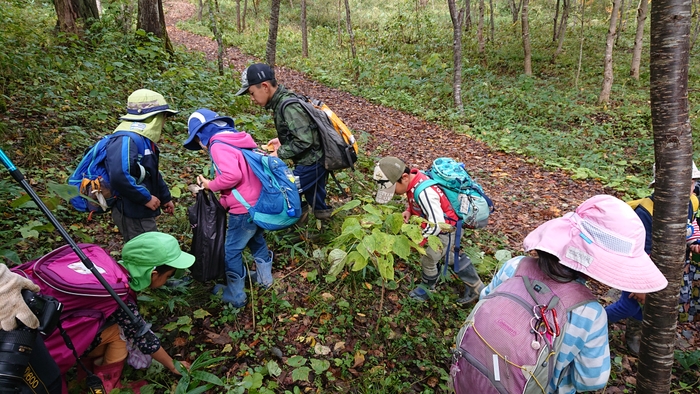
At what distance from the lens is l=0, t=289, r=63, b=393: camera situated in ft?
4.85

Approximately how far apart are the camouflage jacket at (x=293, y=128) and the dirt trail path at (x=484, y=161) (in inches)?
132

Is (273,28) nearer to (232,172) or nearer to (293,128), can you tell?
(293,128)

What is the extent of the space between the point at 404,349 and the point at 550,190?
5.47 meters

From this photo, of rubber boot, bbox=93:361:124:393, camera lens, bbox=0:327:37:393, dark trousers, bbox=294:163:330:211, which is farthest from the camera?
dark trousers, bbox=294:163:330:211

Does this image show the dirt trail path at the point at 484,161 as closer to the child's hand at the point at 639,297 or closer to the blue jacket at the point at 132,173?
the child's hand at the point at 639,297

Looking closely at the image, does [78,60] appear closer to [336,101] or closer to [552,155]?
[336,101]

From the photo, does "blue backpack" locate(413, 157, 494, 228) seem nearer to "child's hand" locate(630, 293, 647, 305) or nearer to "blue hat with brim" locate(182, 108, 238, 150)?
"child's hand" locate(630, 293, 647, 305)

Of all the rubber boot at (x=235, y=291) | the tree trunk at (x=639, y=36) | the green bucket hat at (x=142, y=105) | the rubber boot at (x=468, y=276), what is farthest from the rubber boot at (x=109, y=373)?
the tree trunk at (x=639, y=36)

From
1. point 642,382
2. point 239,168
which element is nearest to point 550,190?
point 642,382

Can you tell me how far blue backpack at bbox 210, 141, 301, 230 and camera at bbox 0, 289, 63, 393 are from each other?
1.80 m

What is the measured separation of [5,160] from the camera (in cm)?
190

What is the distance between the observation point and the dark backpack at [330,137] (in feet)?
13.1

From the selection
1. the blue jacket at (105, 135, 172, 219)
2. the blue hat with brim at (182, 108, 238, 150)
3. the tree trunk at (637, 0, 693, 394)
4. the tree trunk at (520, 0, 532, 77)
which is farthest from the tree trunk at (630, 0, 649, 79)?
the blue jacket at (105, 135, 172, 219)

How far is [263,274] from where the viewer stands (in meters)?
3.78
